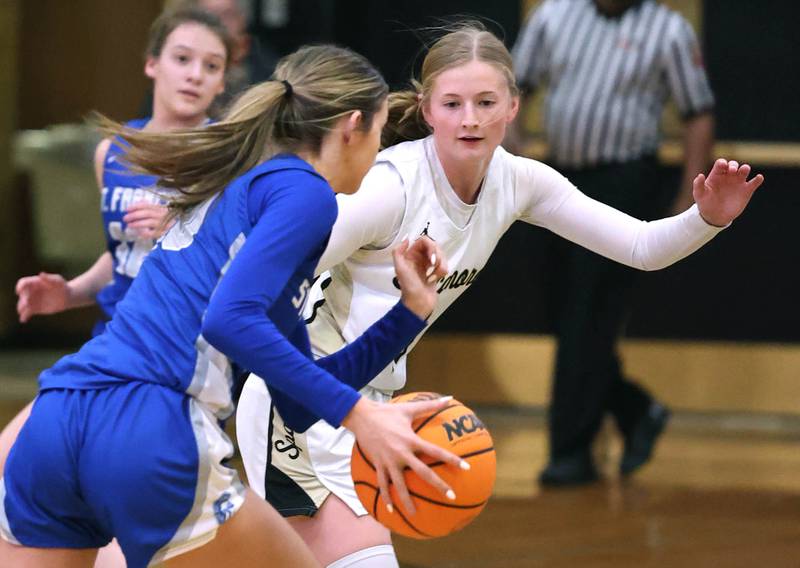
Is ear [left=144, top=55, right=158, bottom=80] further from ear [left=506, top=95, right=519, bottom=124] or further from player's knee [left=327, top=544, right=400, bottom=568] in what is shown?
player's knee [left=327, top=544, right=400, bottom=568]

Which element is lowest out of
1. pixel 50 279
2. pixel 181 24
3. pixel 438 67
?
pixel 50 279

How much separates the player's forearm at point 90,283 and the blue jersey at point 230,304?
1.60 metres

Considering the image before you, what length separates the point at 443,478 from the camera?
8.53ft

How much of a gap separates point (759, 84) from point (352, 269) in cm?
487

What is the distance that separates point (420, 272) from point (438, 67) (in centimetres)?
73

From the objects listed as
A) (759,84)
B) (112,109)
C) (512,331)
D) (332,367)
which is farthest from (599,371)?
(112,109)

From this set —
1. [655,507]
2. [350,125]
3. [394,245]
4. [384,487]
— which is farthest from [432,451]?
[655,507]

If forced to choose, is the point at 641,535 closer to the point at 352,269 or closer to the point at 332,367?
the point at 352,269

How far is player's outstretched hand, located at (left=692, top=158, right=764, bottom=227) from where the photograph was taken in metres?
3.20

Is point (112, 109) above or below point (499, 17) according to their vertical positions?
below

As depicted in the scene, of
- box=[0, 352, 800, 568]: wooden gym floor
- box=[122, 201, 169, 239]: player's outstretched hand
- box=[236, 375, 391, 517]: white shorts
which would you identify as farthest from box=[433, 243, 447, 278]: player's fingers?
box=[0, 352, 800, 568]: wooden gym floor

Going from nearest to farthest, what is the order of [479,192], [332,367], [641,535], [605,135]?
[332,367] < [479,192] < [641,535] < [605,135]

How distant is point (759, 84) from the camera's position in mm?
7688

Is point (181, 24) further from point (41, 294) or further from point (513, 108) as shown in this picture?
point (513, 108)
